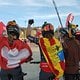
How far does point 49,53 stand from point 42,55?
24cm

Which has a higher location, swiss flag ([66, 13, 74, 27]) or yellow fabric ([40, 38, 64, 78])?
swiss flag ([66, 13, 74, 27])

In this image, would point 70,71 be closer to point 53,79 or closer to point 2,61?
point 53,79

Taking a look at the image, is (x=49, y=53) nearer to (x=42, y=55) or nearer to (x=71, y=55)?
(x=42, y=55)

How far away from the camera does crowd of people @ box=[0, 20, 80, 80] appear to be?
428 inches

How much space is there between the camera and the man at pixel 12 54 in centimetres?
1084

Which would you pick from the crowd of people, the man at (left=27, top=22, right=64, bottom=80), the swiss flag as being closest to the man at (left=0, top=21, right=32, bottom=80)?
the crowd of people

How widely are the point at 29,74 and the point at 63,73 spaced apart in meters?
7.18


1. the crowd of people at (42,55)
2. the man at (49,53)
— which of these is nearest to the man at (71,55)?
the crowd of people at (42,55)

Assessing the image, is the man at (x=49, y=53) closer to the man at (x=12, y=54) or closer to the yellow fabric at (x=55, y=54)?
the yellow fabric at (x=55, y=54)

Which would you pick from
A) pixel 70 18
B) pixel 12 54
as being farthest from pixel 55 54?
pixel 70 18

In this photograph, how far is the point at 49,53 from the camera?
1125cm

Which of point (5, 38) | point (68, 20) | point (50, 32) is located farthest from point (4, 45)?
point (68, 20)

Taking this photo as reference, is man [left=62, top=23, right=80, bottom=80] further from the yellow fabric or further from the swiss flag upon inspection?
the swiss flag

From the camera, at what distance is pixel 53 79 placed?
11.1 metres
